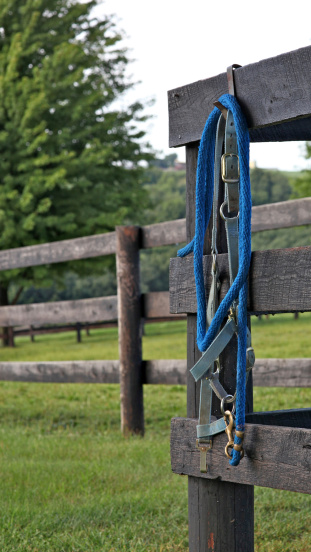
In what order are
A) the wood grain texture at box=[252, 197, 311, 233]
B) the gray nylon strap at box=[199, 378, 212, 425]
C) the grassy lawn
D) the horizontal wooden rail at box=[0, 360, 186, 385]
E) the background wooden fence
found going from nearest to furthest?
1. the gray nylon strap at box=[199, 378, 212, 425]
2. the grassy lawn
3. the wood grain texture at box=[252, 197, 311, 233]
4. the background wooden fence
5. the horizontal wooden rail at box=[0, 360, 186, 385]

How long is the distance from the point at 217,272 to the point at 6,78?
1598cm

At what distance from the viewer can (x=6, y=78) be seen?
54.6 feet

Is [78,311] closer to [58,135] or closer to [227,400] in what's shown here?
[227,400]

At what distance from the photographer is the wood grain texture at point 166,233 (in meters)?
5.25

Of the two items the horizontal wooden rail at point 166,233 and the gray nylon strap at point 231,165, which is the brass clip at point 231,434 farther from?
the horizontal wooden rail at point 166,233

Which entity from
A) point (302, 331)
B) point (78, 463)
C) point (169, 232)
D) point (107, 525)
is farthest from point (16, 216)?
point (107, 525)

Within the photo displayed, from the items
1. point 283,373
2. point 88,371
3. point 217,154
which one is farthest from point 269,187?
point 217,154

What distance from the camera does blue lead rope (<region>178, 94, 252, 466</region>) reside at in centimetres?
192

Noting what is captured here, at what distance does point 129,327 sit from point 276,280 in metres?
3.64

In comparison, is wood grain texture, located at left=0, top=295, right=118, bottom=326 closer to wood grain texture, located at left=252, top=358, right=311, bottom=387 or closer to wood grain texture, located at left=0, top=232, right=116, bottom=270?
wood grain texture, located at left=0, top=232, right=116, bottom=270

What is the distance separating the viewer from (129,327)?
18.0 feet

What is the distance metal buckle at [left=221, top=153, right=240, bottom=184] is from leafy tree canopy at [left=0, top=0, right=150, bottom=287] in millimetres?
14627

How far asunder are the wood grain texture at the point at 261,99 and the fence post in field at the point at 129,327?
10.6ft

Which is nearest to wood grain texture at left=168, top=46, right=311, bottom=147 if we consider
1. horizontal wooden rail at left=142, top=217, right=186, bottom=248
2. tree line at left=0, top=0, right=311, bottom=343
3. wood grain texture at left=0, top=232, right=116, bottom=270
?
horizontal wooden rail at left=142, top=217, right=186, bottom=248
